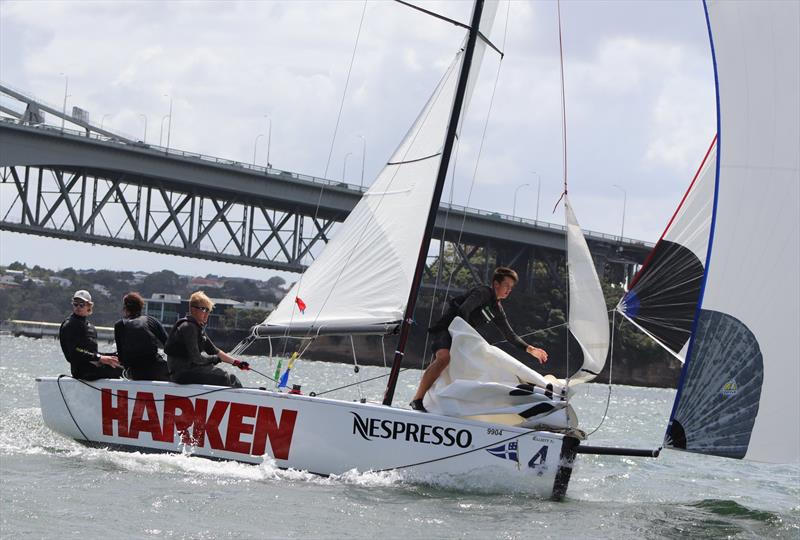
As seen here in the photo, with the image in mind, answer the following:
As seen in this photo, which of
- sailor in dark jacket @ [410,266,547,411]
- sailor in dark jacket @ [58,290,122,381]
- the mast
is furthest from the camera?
sailor in dark jacket @ [58,290,122,381]

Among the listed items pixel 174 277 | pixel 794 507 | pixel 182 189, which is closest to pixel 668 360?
pixel 182 189

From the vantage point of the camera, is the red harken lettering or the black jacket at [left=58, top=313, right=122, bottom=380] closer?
the red harken lettering

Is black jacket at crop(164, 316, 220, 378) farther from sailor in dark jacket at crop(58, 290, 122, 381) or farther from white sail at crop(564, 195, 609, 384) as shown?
white sail at crop(564, 195, 609, 384)

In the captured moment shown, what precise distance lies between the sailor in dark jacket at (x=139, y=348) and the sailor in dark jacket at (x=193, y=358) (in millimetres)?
391

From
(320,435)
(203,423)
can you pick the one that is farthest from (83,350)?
(320,435)

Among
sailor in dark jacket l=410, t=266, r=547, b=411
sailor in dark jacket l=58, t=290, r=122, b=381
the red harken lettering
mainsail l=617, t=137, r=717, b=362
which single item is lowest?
the red harken lettering

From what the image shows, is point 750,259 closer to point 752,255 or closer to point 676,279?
point 752,255

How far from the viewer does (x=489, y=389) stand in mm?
9438

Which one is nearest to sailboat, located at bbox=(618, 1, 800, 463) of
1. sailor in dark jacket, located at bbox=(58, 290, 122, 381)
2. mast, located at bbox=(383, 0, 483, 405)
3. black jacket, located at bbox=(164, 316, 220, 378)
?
mast, located at bbox=(383, 0, 483, 405)

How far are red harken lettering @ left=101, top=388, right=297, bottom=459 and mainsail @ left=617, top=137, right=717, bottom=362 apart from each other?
3048mm

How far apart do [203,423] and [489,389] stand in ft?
8.35

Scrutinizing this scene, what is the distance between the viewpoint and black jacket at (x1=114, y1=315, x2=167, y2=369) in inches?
413

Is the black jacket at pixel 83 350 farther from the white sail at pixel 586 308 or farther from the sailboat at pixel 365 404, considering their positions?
the white sail at pixel 586 308

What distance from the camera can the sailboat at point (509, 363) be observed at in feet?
28.1
